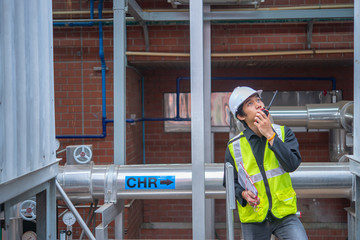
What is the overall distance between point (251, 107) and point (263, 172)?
31 centimetres

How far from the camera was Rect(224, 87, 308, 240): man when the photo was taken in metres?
1.56

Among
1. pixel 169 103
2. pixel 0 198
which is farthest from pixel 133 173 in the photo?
pixel 169 103

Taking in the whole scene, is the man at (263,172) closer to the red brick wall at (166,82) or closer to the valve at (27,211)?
the valve at (27,211)

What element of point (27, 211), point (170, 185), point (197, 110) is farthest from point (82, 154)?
point (197, 110)

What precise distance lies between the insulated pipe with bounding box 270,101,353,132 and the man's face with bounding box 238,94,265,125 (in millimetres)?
1661

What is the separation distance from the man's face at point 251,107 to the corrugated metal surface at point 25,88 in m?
0.91

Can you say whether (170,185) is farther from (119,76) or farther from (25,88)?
(25,88)

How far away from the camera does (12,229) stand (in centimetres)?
260

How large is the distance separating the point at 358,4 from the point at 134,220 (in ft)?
10.3

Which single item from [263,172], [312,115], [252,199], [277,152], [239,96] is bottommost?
[252,199]

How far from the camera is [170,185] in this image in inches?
98.3

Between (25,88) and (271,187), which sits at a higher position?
(25,88)

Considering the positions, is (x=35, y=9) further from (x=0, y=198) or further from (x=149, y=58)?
(x=149, y=58)

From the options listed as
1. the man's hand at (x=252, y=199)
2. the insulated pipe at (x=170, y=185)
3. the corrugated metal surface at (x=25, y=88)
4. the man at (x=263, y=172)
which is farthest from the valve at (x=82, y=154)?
the man's hand at (x=252, y=199)
